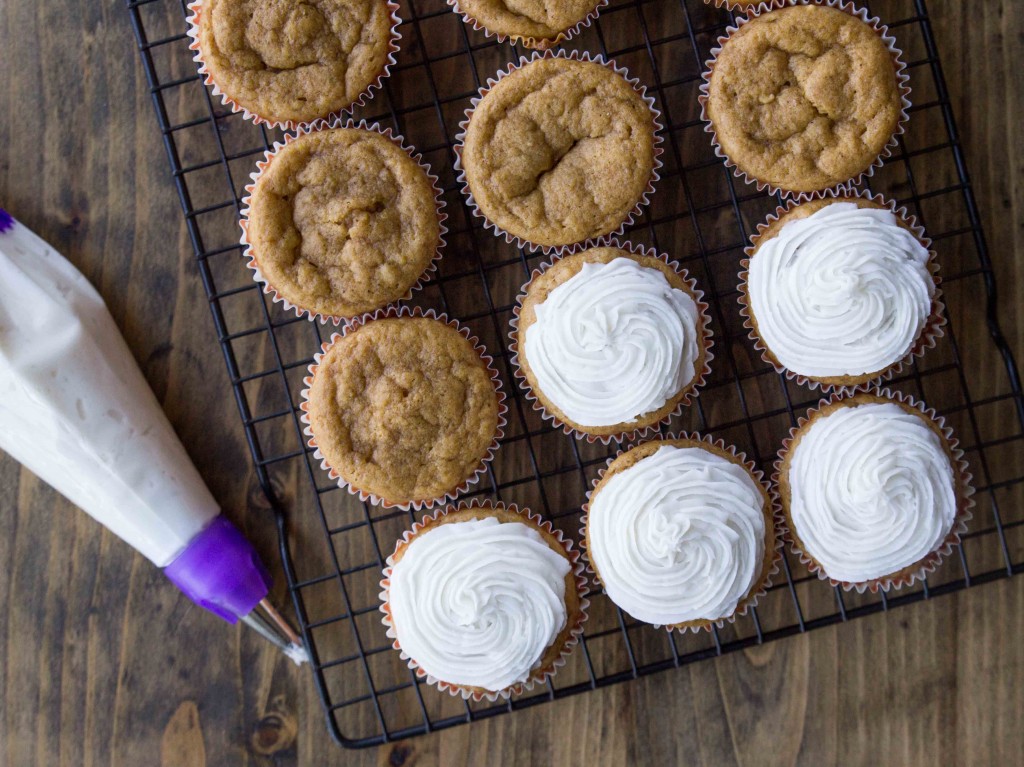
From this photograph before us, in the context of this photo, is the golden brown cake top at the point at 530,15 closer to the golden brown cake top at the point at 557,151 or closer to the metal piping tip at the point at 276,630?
the golden brown cake top at the point at 557,151

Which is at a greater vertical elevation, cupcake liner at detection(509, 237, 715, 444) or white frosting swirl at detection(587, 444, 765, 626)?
cupcake liner at detection(509, 237, 715, 444)

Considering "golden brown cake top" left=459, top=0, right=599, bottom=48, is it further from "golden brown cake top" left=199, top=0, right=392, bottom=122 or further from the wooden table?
the wooden table

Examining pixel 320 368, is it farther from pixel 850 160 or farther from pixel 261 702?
pixel 850 160

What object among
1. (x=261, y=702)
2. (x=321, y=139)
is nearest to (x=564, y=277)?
(x=321, y=139)

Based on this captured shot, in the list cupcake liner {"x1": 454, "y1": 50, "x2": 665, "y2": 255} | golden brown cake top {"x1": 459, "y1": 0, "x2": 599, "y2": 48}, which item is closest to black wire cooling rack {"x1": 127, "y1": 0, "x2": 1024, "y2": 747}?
cupcake liner {"x1": 454, "y1": 50, "x2": 665, "y2": 255}

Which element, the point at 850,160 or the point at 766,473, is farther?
the point at 766,473

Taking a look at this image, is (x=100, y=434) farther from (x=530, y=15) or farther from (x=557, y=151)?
(x=530, y=15)

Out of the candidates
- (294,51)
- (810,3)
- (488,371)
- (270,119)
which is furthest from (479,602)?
(810,3)
